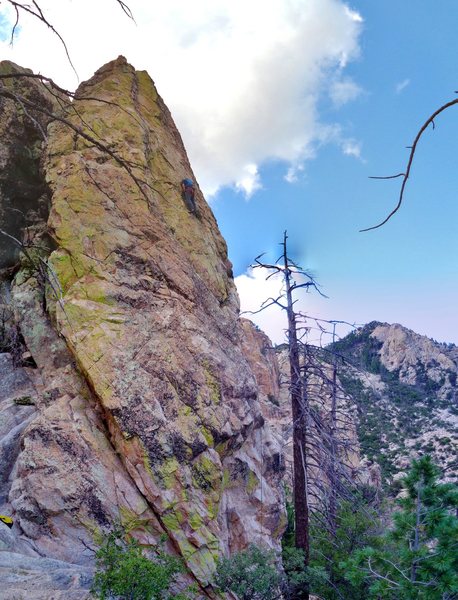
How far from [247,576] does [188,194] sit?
10357 millimetres

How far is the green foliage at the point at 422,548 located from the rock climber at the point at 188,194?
9642 millimetres

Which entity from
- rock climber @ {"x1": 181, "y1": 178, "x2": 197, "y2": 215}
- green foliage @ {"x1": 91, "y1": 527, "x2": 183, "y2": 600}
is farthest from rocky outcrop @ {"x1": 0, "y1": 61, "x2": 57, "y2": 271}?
green foliage @ {"x1": 91, "y1": 527, "x2": 183, "y2": 600}

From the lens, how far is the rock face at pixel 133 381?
7594 mm

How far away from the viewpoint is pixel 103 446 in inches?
320

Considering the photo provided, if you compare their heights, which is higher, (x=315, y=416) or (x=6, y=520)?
(x=315, y=416)

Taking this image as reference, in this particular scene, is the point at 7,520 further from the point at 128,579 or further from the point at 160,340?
the point at 160,340

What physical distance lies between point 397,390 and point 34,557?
44.0 meters

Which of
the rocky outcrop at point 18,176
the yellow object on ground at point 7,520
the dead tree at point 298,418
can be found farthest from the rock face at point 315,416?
the rocky outcrop at point 18,176

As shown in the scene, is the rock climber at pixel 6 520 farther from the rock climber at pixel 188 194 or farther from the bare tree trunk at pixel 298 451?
the rock climber at pixel 188 194

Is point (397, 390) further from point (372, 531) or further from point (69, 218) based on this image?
point (69, 218)

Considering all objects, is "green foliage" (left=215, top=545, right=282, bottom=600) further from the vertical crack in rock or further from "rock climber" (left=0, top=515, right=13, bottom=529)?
"rock climber" (left=0, top=515, right=13, bottom=529)

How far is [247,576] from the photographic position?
24.7ft

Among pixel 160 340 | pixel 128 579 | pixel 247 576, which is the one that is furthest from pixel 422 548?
pixel 160 340

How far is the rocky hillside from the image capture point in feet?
103
